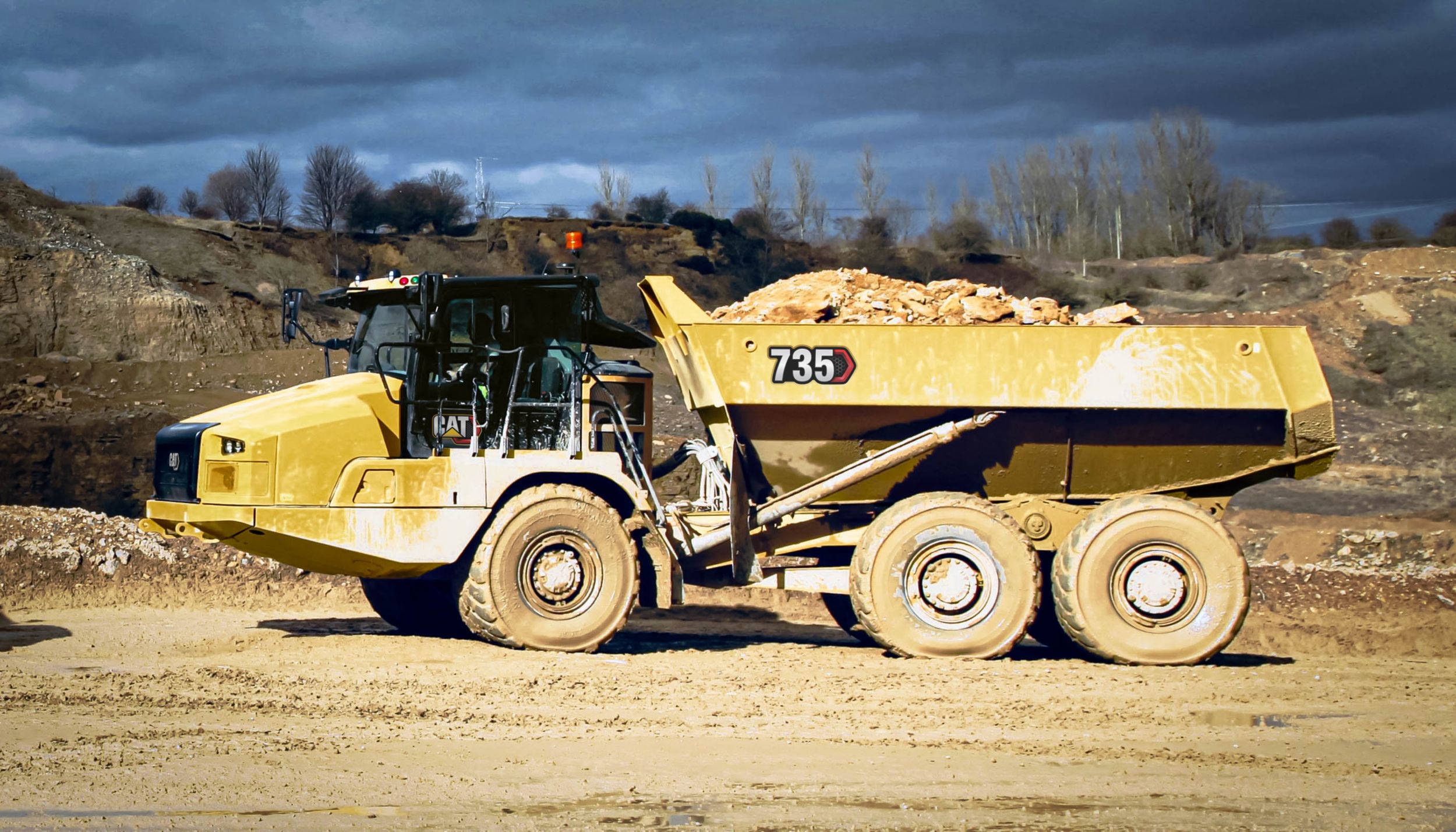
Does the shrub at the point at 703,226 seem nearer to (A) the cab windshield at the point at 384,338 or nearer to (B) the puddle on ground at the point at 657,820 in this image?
(A) the cab windshield at the point at 384,338

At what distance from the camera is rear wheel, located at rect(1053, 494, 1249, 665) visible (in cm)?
880

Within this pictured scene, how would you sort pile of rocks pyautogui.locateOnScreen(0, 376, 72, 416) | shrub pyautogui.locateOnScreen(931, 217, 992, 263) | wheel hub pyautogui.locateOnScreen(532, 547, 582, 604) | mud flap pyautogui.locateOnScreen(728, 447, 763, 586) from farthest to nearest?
shrub pyautogui.locateOnScreen(931, 217, 992, 263)
pile of rocks pyautogui.locateOnScreen(0, 376, 72, 416)
mud flap pyautogui.locateOnScreen(728, 447, 763, 586)
wheel hub pyautogui.locateOnScreen(532, 547, 582, 604)

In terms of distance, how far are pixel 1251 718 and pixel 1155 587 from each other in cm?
173

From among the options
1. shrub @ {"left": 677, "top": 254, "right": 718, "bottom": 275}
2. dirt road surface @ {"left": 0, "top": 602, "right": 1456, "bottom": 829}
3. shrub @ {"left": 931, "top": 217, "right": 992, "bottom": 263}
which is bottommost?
dirt road surface @ {"left": 0, "top": 602, "right": 1456, "bottom": 829}

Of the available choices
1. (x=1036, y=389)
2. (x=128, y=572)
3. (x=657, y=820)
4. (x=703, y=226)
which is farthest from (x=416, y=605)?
(x=703, y=226)

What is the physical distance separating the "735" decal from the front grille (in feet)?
12.2

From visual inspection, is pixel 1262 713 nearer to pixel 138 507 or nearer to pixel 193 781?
pixel 193 781


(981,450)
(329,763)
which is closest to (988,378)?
(981,450)

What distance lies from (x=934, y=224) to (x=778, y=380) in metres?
46.3

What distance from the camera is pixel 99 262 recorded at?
31.3 m

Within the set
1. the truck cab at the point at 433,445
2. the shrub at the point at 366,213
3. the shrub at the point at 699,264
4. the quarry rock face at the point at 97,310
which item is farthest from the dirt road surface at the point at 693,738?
the shrub at the point at 366,213

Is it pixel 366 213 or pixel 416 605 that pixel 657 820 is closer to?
pixel 416 605

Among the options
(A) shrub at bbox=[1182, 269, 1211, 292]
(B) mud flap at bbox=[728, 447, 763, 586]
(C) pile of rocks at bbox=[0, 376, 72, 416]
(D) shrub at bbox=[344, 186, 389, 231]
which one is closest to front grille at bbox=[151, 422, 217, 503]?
(B) mud flap at bbox=[728, 447, 763, 586]

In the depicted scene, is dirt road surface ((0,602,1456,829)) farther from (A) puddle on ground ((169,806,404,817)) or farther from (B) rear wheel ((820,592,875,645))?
(B) rear wheel ((820,592,875,645))
